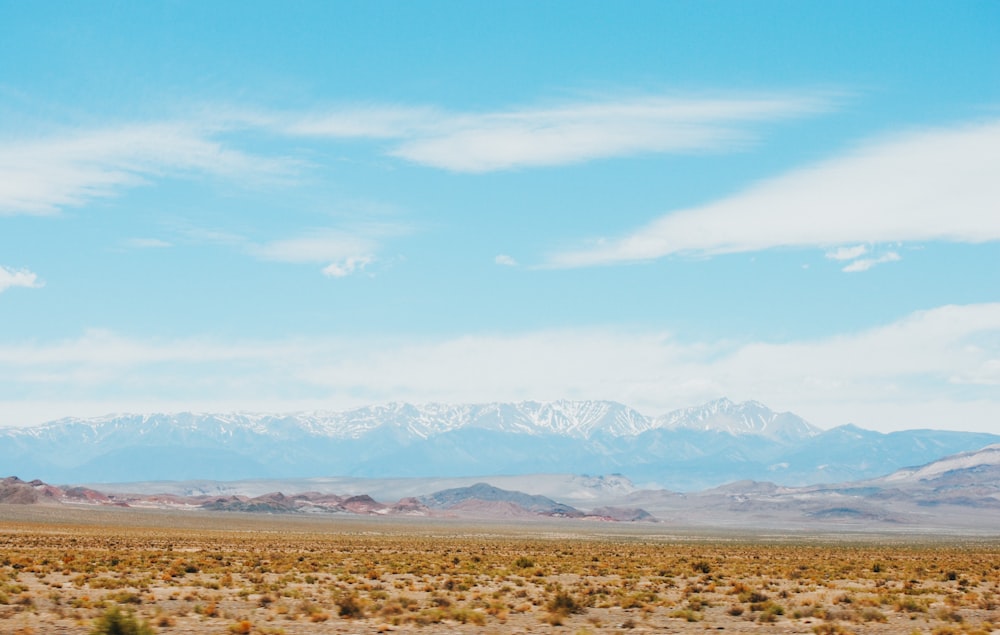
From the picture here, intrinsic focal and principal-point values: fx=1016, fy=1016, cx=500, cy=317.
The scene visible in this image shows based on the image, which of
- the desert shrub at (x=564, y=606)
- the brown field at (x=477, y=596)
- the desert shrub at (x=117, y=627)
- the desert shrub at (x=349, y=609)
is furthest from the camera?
the desert shrub at (x=564, y=606)

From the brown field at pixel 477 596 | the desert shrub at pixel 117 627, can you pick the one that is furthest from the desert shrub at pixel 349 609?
the desert shrub at pixel 117 627

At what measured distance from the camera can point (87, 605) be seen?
23719mm

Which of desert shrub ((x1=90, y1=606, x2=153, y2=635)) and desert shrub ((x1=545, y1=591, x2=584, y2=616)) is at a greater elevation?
desert shrub ((x1=90, y1=606, x2=153, y2=635))

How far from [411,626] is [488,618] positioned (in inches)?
90.2

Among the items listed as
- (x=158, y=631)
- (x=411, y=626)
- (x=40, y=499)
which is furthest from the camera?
(x=40, y=499)

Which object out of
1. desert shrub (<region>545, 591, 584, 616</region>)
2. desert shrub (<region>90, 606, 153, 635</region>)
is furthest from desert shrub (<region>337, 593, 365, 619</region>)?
desert shrub (<region>90, 606, 153, 635</region>)

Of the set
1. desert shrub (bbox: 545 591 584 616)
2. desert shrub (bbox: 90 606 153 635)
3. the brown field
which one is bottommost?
the brown field

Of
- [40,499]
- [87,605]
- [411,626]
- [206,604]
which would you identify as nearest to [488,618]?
[411,626]

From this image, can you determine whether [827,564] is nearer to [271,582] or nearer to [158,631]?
[271,582]

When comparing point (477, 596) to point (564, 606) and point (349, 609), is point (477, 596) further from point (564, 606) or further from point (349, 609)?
point (349, 609)

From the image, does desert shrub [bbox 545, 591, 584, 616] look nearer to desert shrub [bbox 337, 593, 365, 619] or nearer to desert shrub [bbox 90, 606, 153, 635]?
desert shrub [bbox 337, 593, 365, 619]

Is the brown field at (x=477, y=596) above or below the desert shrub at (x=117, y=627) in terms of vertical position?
below

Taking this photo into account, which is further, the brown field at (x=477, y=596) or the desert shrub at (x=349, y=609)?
the desert shrub at (x=349, y=609)

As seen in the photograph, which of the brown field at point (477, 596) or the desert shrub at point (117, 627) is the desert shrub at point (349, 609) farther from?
the desert shrub at point (117, 627)
